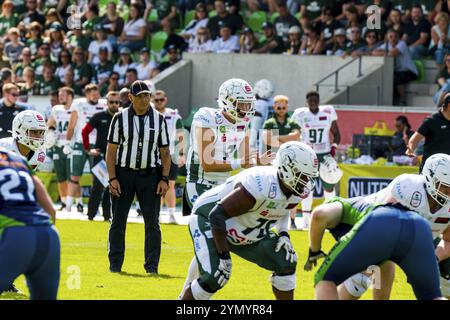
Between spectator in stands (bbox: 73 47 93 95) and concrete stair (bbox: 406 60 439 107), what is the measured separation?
6.55 m

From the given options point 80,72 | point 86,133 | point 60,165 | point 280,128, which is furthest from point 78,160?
point 80,72

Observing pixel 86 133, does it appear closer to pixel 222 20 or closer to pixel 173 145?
pixel 173 145

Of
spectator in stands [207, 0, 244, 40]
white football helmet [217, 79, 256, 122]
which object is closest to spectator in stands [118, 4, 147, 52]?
spectator in stands [207, 0, 244, 40]

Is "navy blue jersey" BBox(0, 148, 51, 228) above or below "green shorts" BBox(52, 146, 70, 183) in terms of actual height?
above

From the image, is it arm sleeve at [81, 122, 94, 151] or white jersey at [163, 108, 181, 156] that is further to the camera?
white jersey at [163, 108, 181, 156]

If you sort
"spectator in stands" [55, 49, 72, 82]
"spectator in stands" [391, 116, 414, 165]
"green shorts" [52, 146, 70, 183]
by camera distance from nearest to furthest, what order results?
"spectator in stands" [391, 116, 414, 165] → "green shorts" [52, 146, 70, 183] → "spectator in stands" [55, 49, 72, 82]

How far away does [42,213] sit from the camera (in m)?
7.04

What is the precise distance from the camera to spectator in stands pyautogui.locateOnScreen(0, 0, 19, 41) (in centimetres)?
2733

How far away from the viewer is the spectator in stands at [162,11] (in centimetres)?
2496

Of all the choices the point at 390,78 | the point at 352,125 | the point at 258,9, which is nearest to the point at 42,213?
the point at 352,125

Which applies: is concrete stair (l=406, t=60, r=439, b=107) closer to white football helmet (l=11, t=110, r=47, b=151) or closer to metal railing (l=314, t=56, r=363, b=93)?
metal railing (l=314, t=56, r=363, b=93)

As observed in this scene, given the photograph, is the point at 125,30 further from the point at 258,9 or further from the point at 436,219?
the point at 436,219

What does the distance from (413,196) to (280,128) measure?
8.55 meters
